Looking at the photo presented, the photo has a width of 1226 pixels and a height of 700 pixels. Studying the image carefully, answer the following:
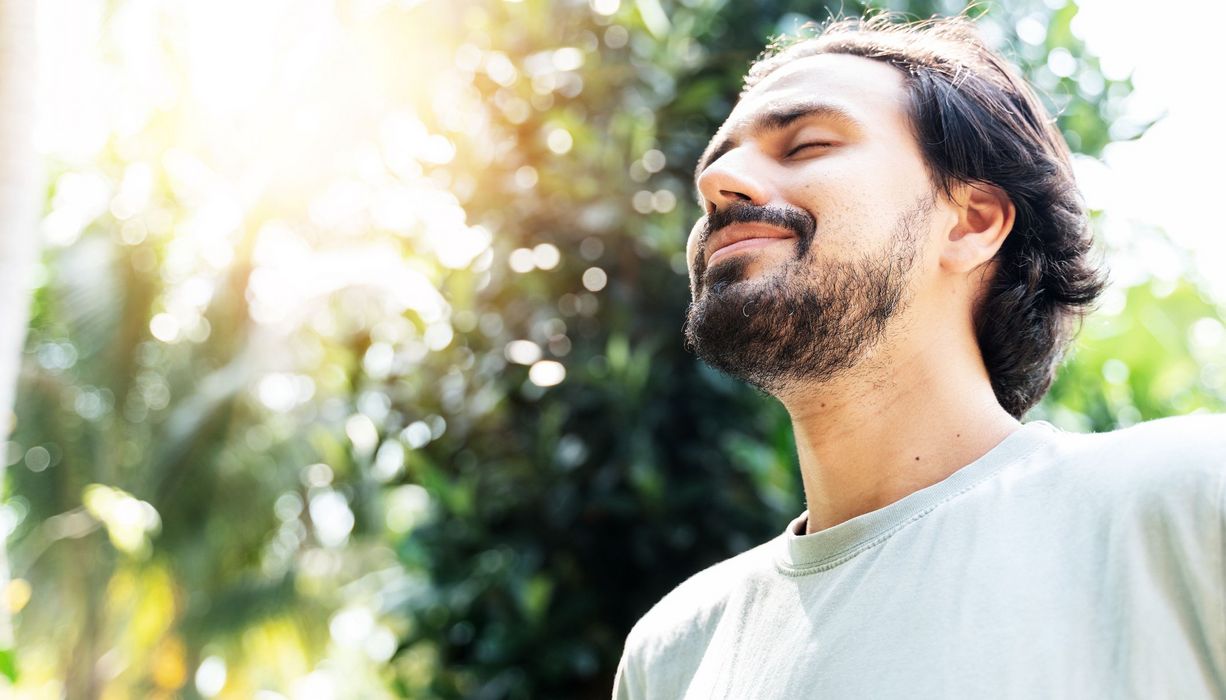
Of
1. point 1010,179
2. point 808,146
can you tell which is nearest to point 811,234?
point 808,146

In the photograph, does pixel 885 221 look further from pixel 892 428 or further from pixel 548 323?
pixel 548 323

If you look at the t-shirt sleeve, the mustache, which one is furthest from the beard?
the t-shirt sleeve

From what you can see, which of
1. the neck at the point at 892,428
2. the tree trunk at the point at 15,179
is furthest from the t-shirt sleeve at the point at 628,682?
the tree trunk at the point at 15,179

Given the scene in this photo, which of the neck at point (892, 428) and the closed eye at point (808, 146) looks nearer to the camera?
the neck at point (892, 428)

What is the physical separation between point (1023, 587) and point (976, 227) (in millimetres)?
796

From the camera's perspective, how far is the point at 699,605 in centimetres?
180

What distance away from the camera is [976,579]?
4.24 ft

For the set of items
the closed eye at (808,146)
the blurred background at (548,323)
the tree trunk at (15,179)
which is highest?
the closed eye at (808,146)

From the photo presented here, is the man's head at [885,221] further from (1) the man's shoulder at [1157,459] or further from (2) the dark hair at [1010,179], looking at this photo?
(1) the man's shoulder at [1157,459]

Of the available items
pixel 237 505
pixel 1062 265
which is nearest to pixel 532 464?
pixel 1062 265

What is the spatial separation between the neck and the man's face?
0.18ft

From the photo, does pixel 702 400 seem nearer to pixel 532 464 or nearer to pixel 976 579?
pixel 532 464

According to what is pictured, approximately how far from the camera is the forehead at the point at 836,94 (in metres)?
1.78

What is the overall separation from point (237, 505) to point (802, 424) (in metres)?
7.42
